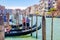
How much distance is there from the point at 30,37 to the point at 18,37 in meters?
0.46

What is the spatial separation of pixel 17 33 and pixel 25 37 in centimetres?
35

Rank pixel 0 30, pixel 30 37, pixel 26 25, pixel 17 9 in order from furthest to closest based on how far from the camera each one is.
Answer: pixel 17 9, pixel 26 25, pixel 30 37, pixel 0 30

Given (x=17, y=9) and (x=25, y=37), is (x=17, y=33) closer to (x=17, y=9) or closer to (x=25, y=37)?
(x=25, y=37)

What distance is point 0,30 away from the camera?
243 cm

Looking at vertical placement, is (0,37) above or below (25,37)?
above

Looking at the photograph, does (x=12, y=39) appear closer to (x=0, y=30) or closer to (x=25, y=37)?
(x=25, y=37)

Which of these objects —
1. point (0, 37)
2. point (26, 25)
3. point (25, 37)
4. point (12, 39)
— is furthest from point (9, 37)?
point (0, 37)

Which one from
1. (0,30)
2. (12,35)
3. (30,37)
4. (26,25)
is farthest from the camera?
(26,25)

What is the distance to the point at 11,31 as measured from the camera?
6.52 meters

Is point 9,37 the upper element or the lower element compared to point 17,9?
lower

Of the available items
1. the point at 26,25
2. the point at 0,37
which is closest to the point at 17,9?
the point at 26,25

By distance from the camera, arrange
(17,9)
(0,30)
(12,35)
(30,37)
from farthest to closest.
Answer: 1. (17,9)
2. (30,37)
3. (12,35)
4. (0,30)

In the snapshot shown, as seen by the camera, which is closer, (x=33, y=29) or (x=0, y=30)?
(x=0, y=30)

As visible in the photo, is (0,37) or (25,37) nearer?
(0,37)
